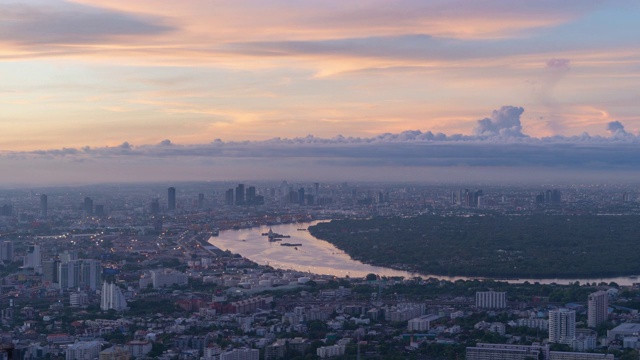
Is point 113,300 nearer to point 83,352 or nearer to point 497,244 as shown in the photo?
point 83,352

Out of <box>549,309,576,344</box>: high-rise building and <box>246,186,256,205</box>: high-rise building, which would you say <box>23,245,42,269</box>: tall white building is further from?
<box>246,186,256,205</box>: high-rise building

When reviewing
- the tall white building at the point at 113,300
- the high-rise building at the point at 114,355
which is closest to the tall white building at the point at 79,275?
the tall white building at the point at 113,300

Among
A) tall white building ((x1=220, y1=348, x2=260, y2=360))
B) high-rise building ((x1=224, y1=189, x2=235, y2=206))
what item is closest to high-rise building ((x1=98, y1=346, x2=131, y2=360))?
tall white building ((x1=220, y1=348, x2=260, y2=360))

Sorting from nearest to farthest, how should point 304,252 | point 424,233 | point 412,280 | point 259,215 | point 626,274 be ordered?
point 412,280, point 626,274, point 304,252, point 424,233, point 259,215

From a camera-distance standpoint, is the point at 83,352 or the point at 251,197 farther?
the point at 251,197

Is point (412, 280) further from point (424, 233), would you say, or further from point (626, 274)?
point (424, 233)

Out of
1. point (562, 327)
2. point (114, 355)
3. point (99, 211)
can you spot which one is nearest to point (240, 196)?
point (99, 211)

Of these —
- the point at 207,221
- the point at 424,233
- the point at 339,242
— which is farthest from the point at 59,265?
the point at 207,221
